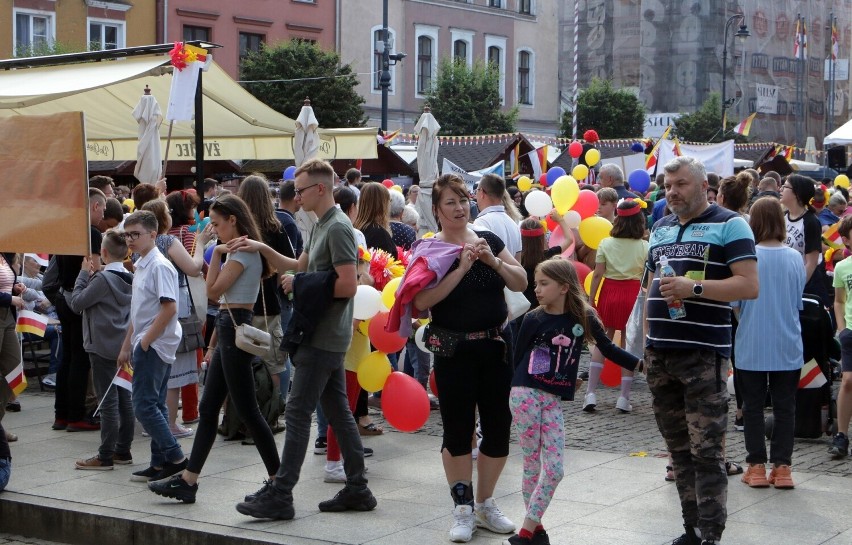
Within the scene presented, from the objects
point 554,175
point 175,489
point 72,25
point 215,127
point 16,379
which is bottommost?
point 175,489

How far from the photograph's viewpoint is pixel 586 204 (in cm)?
1155

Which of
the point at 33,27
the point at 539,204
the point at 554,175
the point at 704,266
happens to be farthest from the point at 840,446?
the point at 33,27

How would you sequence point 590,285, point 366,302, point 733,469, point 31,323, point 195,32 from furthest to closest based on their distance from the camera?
point 195,32 → point 31,323 → point 590,285 → point 733,469 → point 366,302

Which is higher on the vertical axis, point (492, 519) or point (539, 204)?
point (539, 204)

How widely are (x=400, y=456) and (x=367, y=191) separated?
79.9 inches

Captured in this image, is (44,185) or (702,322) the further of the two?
(44,185)

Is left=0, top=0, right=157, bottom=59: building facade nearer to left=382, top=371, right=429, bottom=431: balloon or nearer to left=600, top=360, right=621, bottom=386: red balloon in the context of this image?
left=600, top=360, right=621, bottom=386: red balloon

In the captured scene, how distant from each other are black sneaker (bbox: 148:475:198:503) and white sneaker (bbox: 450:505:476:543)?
1.74 meters

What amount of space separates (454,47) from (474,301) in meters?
48.9

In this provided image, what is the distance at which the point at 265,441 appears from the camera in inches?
281

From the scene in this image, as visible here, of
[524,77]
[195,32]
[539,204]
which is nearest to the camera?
[539,204]

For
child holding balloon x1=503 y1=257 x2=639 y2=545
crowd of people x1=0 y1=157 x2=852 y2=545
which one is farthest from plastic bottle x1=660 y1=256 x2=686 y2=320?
child holding balloon x1=503 y1=257 x2=639 y2=545

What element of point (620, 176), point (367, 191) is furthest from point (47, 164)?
point (620, 176)

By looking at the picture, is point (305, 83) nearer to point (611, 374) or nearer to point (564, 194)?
point (564, 194)
